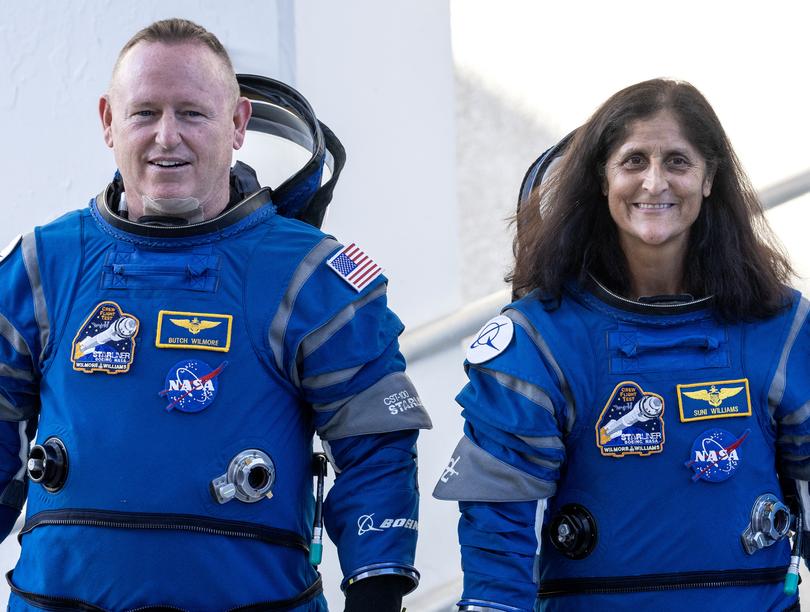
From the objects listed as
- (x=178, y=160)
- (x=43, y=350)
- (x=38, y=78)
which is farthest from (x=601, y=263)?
(x=38, y=78)

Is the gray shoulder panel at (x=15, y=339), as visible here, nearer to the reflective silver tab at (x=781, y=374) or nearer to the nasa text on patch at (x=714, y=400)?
the nasa text on patch at (x=714, y=400)

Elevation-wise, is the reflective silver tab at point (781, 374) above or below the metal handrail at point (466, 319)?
below

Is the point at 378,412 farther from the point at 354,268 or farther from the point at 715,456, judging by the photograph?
the point at 715,456

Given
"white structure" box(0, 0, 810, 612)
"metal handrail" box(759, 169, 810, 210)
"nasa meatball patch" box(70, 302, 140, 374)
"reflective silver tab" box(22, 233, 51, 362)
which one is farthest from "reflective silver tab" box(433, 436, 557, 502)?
"metal handrail" box(759, 169, 810, 210)

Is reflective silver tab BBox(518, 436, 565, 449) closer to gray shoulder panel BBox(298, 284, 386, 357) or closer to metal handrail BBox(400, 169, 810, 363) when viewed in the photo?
gray shoulder panel BBox(298, 284, 386, 357)

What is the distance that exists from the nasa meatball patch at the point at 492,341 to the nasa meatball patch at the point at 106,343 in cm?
55

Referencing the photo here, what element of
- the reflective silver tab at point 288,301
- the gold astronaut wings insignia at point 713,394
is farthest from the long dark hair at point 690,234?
the reflective silver tab at point 288,301

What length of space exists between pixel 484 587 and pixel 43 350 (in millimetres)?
810

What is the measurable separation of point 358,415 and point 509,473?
0.26 meters

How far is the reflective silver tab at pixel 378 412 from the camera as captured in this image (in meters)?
1.99

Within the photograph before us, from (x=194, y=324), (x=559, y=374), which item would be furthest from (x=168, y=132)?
(x=559, y=374)

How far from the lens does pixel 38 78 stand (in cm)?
297

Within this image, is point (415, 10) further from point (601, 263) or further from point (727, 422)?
point (727, 422)

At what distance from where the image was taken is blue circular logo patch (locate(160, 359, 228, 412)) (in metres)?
1.94
